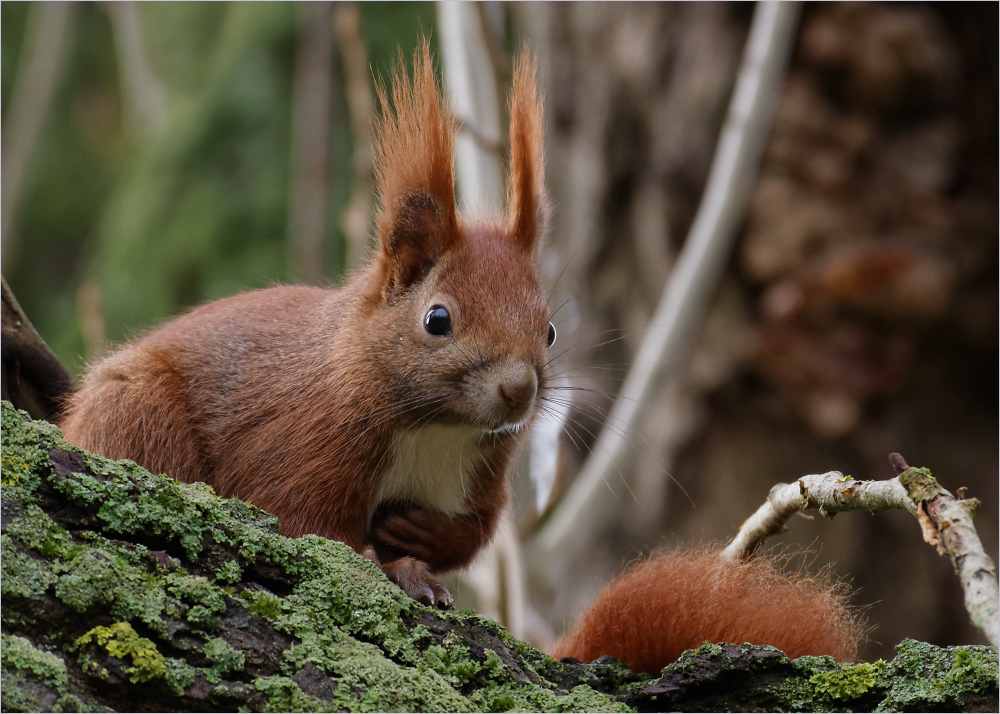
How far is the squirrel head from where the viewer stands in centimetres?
265

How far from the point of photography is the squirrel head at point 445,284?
2.65 metres

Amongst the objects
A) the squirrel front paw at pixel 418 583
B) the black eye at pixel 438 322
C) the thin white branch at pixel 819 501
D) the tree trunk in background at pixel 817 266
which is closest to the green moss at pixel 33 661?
the squirrel front paw at pixel 418 583

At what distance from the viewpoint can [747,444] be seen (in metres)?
6.01

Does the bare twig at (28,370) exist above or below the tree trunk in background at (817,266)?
below

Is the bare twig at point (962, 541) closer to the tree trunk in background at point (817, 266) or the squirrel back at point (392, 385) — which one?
the squirrel back at point (392, 385)

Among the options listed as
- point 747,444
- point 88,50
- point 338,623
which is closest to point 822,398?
point 747,444

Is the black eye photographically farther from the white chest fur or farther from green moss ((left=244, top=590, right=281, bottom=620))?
green moss ((left=244, top=590, right=281, bottom=620))

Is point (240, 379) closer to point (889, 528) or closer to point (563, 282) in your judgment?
point (563, 282)

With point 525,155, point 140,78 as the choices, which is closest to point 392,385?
point 525,155

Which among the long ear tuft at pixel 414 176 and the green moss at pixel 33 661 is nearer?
the green moss at pixel 33 661

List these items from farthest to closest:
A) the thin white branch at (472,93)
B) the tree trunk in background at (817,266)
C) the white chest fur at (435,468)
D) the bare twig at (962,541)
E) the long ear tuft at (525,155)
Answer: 1. the tree trunk in background at (817,266)
2. the thin white branch at (472,93)
3. the long ear tuft at (525,155)
4. the white chest fur at (435,468)
5. the bare twig at (962,541)

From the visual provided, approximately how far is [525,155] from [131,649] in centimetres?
199

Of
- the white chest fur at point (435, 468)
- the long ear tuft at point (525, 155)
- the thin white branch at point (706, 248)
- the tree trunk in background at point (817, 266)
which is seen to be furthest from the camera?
the tree trunk in background at point (817, 266)

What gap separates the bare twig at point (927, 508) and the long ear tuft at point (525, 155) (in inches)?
49.1
